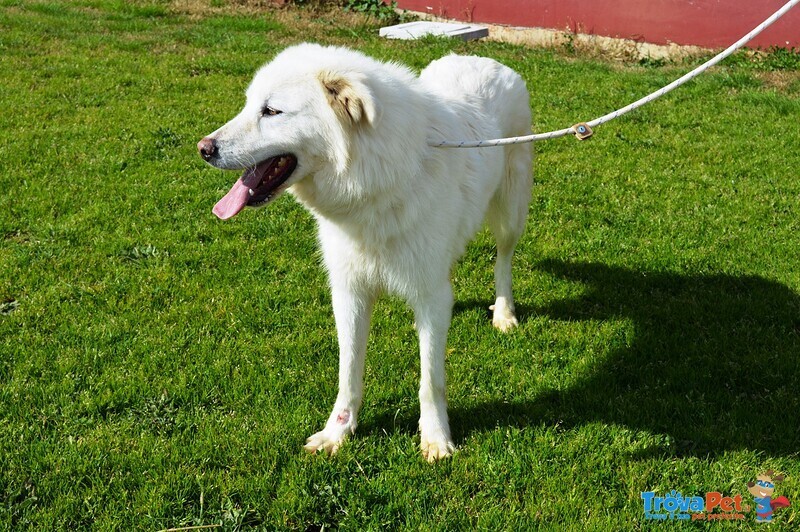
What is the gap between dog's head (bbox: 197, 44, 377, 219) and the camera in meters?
2.95

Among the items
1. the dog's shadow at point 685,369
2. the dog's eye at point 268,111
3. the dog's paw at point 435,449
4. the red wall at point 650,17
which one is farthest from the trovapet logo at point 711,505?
the red wall at point 650,17

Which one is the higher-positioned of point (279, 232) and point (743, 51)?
point (743, 51)

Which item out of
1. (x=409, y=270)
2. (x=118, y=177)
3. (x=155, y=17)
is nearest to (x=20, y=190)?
(x=118, y=177)

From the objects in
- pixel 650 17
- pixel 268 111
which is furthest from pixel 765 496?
pixel 650 17

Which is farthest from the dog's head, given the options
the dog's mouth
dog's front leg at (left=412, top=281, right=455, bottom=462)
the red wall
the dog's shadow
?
the red wall

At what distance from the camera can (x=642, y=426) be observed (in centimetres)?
372

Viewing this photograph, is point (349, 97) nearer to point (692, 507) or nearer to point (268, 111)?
point (268, 111)

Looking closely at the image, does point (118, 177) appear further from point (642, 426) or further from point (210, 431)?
point (642, 426)

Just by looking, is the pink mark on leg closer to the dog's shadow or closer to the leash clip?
the dog's shadow

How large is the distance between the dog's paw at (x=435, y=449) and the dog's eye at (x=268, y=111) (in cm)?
169

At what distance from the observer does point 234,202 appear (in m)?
3.10

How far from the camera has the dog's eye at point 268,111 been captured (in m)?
3.00

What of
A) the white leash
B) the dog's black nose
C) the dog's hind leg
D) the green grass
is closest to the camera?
the dog's black nose

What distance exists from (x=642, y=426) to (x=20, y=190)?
5.22m
